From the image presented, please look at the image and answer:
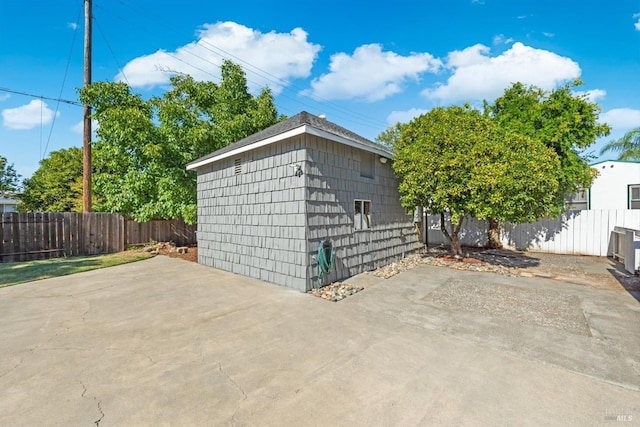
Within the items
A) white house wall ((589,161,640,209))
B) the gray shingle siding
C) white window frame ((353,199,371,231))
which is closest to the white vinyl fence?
Result: white house wall ((589,161,640,209))

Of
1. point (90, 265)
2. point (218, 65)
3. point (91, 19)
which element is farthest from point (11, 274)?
point (218, 65)

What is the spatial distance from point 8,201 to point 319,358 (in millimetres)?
29309

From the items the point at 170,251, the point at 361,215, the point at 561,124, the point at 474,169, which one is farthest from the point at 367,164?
the point at 170,251

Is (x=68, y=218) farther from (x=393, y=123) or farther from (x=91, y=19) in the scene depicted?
(x=393, y=123)

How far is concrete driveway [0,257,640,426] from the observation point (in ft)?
7.46

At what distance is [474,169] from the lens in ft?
23.2

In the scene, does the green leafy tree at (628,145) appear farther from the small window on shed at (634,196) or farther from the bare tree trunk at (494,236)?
the bare tree trunk at (494,236)


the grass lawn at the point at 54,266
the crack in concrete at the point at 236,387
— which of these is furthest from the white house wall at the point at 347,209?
the grass lawn at the point at 54,266

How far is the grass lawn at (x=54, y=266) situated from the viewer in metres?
6.96

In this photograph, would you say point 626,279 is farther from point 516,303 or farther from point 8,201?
point 8,201

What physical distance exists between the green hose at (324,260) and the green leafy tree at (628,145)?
19625mm

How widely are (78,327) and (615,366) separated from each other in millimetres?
6589

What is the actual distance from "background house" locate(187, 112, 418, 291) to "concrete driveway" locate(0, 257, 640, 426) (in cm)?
124

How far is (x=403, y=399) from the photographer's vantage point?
2.43m
